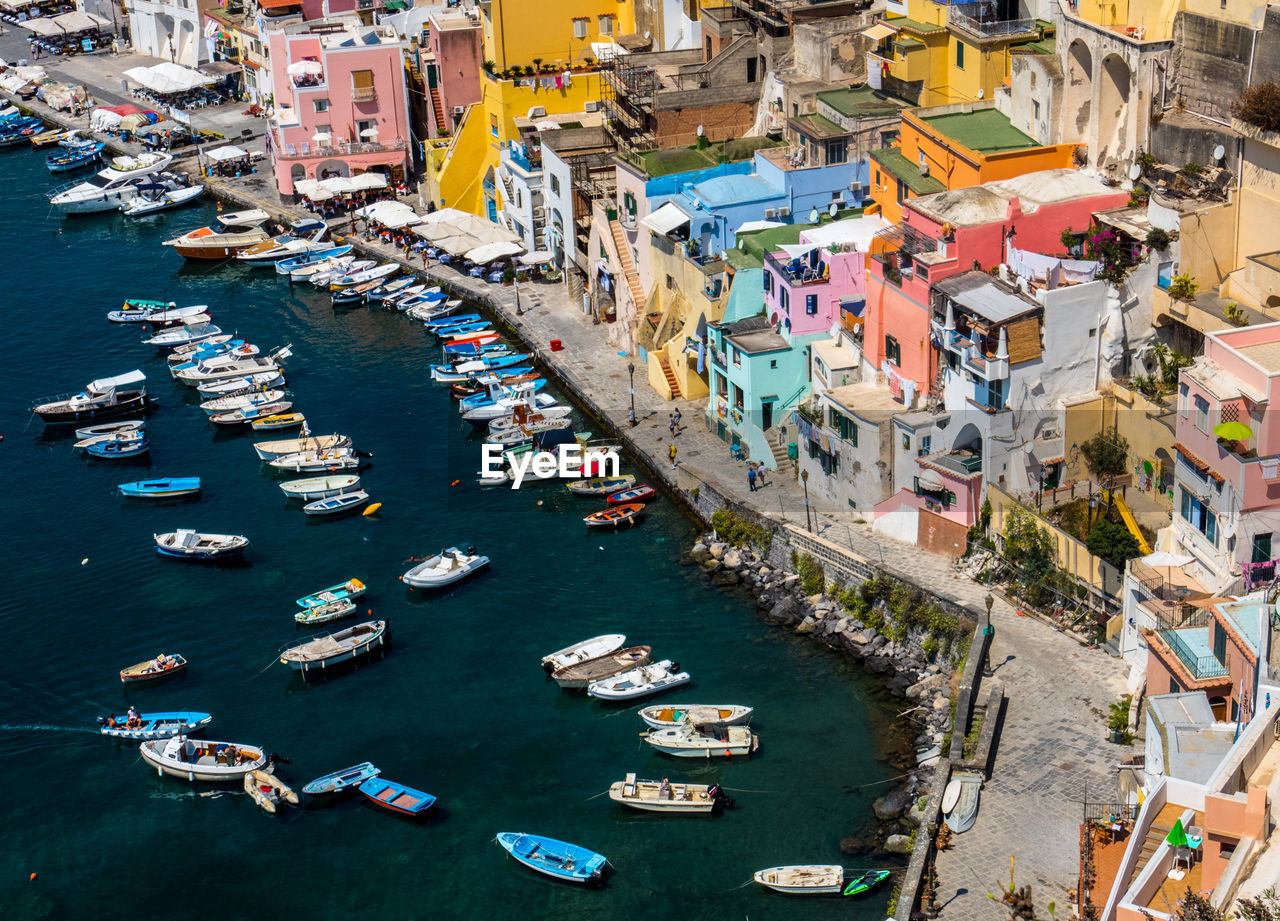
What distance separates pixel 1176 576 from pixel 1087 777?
7.88 meters

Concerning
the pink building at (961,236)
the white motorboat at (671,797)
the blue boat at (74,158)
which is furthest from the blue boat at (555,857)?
the blue boat at (74,158)

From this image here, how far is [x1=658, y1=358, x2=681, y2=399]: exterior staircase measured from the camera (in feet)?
276

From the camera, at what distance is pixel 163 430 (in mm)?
89375

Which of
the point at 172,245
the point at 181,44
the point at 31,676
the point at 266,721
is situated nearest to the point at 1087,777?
the point at 266,721

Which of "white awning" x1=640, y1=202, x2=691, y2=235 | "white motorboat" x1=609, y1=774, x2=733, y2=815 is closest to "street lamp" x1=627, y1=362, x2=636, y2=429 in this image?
"white awning" x1=640, y1=202, x2=691, y2=235

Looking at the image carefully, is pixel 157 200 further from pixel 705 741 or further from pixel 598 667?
pixel 705 741

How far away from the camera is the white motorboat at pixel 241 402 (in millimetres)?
89500

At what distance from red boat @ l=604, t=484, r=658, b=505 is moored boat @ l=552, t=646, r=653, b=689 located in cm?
1183

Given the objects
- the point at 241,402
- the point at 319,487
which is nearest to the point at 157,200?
the point at 241,402

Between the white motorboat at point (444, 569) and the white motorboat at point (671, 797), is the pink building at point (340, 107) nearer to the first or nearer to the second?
the white motorboat at point (444, 569)

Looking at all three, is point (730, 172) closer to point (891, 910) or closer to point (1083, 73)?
point (1083, 73)

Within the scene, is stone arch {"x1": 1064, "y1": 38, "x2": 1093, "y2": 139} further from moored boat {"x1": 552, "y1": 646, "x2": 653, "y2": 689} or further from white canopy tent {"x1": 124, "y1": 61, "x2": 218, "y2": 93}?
white canopy tent {"x1": 124, "y1": 61, "x2": 218, "y2": 93}

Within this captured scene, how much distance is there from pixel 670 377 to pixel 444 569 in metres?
17.3

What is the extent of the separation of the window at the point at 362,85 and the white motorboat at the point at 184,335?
2437 cm
